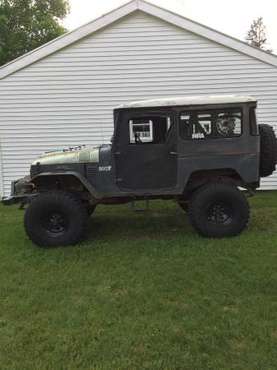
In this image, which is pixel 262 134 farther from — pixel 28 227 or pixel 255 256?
pixel 28 227

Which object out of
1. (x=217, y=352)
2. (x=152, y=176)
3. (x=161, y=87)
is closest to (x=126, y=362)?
(x=217, y=352)

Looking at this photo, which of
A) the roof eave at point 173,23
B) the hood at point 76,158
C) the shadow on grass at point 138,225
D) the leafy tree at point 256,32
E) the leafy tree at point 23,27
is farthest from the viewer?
the leafy tree at point 256,32

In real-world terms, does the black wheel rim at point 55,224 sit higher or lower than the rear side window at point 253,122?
lower

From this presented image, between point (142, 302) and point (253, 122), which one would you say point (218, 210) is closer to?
point (253, 122)

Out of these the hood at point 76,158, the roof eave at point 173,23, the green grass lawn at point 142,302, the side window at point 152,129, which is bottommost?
the green grass lawn at point 142,302

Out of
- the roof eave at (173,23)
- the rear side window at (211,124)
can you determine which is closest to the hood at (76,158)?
the rear side window at (211,124)

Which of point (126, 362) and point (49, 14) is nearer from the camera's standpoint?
point (126, 362)

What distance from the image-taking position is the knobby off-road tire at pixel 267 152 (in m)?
7.42

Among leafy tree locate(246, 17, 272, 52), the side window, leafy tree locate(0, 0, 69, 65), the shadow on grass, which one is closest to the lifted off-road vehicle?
the side window

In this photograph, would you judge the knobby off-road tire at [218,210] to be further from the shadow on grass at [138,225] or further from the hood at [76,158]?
the hood at [76,158]

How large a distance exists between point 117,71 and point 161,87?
3.87 ft

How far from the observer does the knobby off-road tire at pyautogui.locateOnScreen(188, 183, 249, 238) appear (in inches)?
286

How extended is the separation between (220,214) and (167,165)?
110 centimetres

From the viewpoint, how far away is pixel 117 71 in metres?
12.4
